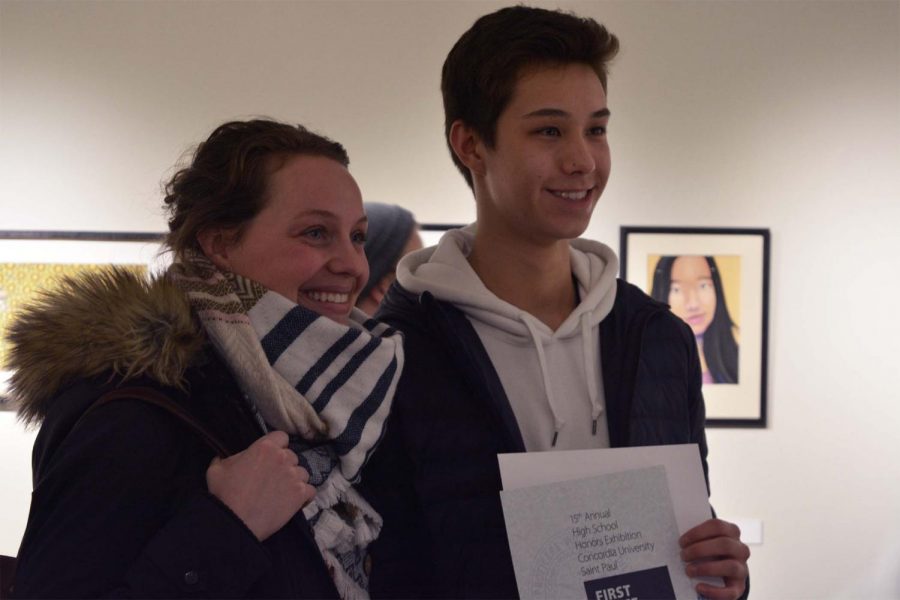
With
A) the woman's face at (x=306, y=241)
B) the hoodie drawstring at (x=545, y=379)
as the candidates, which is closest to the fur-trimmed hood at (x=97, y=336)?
the woman's face at (x=306, y=241)

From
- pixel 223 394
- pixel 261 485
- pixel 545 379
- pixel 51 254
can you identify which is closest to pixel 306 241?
pixel 223 394

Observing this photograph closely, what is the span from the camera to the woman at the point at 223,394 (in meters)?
0.98

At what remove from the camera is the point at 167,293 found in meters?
1.14

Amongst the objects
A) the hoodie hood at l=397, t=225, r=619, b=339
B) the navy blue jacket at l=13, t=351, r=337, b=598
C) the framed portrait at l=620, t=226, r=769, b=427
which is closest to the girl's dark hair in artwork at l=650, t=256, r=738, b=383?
the framed portrait at l=620, t=226, r=769, b=427

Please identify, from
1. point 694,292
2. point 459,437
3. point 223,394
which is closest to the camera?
point 223,394

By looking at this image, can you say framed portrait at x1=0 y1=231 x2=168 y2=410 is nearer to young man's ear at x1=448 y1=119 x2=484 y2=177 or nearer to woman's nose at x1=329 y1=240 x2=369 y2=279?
young man's ear at x1=448 y1=119 x2=484 y2=177

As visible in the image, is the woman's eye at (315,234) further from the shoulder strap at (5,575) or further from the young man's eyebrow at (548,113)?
the shoulder strap at (5,575)

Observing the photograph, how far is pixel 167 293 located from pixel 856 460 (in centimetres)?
314

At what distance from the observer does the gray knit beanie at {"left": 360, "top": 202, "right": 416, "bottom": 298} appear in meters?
2.37

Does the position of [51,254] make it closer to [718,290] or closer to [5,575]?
[5,575]

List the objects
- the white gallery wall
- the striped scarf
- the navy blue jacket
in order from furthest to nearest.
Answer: the white gallery wall → the striped scarf → the navy blue jacket

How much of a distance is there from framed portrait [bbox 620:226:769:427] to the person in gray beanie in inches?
48.8

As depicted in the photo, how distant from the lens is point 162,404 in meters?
1.04

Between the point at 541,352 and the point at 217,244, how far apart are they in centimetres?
57
